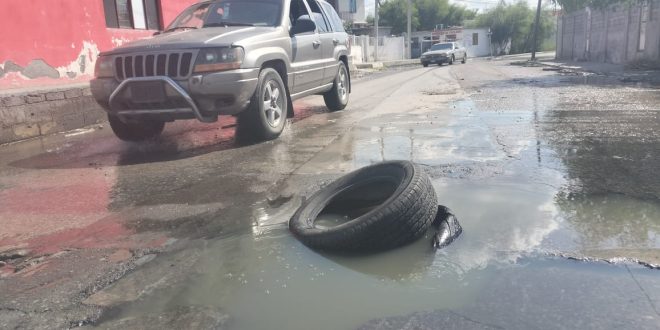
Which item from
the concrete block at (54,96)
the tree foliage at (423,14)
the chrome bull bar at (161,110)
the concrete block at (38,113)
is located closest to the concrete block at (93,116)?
the concrete block at (54,96)

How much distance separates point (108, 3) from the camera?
11.4 meters

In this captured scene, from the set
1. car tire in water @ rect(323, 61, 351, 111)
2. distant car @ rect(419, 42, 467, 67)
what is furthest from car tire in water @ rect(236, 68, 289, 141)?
distant car @ rect(419, 42, 467, 67)

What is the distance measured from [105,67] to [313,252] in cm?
453

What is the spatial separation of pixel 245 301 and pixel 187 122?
7299 mm

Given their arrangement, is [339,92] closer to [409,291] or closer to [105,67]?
[105,67]

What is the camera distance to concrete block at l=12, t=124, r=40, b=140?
7793mm

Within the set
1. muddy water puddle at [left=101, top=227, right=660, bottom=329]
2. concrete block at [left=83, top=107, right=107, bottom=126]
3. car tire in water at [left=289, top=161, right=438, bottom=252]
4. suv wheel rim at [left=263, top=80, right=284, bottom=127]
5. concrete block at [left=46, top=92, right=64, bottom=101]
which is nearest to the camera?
muddy water puddle at [left=101, top=227, right=660, bottom=329]

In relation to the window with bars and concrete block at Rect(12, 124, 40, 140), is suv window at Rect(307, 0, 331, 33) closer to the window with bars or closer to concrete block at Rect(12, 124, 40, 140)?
concrete block at Rect(12, 124, 40, 140)

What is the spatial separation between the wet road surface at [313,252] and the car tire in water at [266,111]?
231mm

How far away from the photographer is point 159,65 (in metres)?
5.95

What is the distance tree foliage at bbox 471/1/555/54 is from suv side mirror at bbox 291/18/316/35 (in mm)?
68216

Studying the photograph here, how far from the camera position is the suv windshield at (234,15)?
7176 mm

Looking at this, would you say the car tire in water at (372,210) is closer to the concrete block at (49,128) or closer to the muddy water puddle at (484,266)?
the muddy water puddle at (484,266)

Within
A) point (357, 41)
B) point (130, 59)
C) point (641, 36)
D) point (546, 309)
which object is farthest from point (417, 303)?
point (357, 41)
